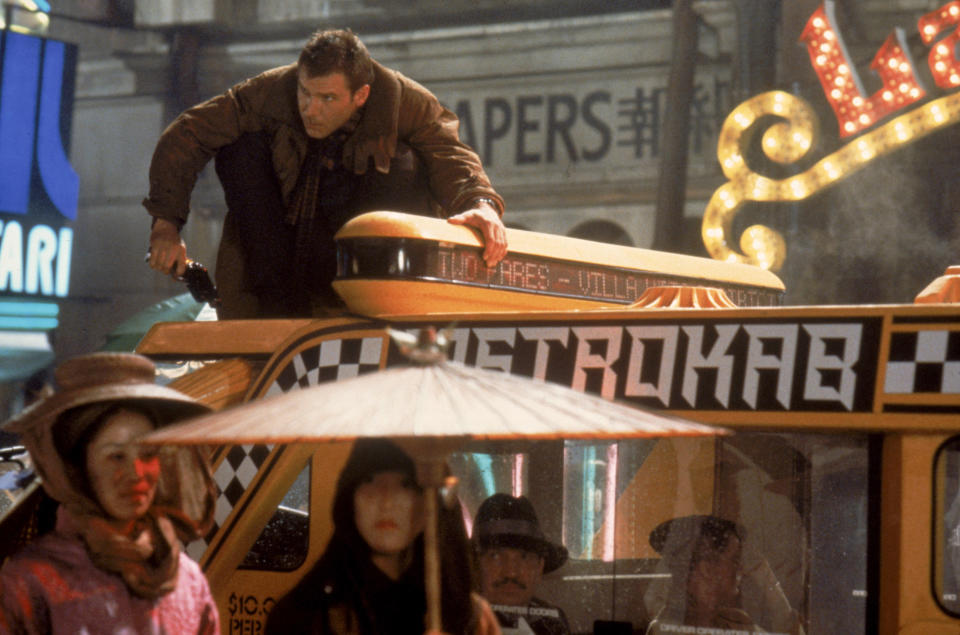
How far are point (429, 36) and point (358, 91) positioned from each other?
12281 millimetres

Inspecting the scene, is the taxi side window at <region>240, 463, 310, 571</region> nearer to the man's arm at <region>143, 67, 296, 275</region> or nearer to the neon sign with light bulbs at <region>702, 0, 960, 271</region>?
the man's arm at <region>143, 67, 296, 275</region>

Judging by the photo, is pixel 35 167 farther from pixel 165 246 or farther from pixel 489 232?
pixel 489 232

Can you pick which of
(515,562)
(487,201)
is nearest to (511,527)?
(515,562)

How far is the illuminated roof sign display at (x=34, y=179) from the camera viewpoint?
59.7 feet

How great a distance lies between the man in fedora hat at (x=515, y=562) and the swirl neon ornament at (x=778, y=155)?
8672mm

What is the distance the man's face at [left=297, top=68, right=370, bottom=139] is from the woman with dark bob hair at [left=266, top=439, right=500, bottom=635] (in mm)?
2281

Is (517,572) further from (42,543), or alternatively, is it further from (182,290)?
(182,290)

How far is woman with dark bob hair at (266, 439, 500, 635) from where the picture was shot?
115 inches

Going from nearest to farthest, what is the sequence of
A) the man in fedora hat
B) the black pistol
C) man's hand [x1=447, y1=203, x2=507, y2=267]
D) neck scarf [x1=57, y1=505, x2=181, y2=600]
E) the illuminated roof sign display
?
1. neck scarf [x1=57, y1=505, x2=181, y2=600]
2. the man in fedora hat
3. man's hand [x1=447, y1=203, x2=507, y2=267]
4. the black pistol
5. the illuminated roof sign display

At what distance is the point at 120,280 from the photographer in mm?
19641

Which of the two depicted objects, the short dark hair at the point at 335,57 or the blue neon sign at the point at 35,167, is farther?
the blue neon sign at the point at 35,167

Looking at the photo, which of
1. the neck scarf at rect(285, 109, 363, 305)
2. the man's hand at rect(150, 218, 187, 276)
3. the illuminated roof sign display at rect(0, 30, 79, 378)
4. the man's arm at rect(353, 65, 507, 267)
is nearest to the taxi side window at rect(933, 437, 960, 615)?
the man's arm at rect(353, 65, 507, 267)

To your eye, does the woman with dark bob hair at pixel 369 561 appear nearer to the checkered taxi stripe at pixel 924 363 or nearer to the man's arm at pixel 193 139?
the checkered taxi stripe at pixel 924 363

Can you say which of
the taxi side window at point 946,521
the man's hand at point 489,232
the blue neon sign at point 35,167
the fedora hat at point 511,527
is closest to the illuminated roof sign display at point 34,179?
the blue neon sign at point 35,167
